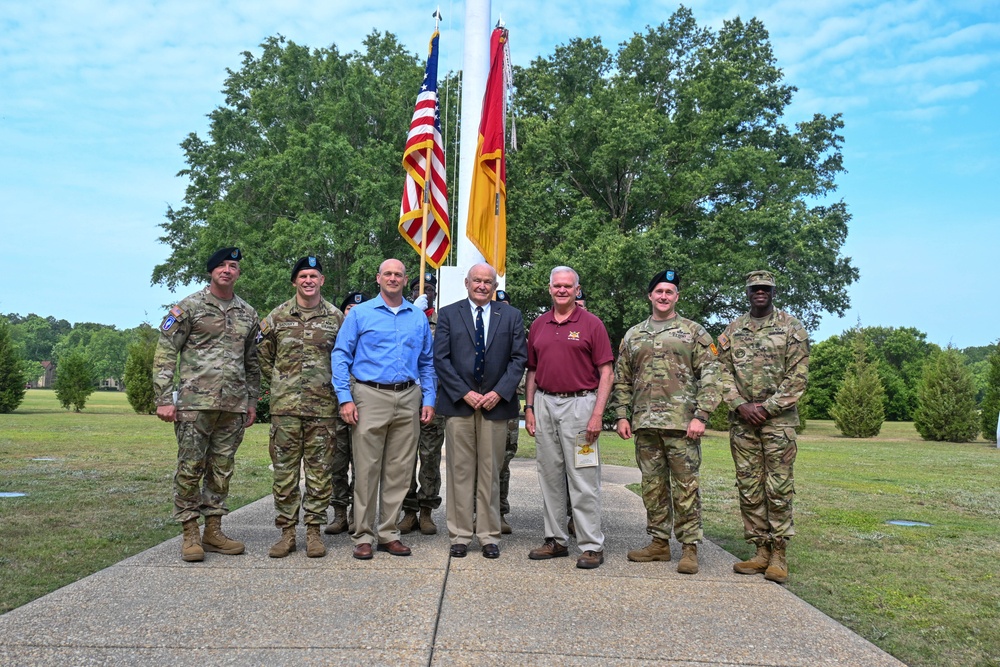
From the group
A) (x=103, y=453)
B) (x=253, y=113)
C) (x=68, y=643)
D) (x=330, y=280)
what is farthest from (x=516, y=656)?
(x=253, y=113)

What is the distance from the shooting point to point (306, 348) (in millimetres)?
5574

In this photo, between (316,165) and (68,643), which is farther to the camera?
(316,165)

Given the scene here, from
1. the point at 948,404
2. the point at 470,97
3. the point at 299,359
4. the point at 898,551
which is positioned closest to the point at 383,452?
the point at 299,359

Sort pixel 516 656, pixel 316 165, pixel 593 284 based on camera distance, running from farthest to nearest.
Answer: pixel 316 165
pixel 593 284
pixel 516 656

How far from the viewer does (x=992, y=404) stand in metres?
24.4

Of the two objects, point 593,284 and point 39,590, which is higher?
point 593,284

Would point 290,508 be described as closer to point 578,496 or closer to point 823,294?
point 578,496

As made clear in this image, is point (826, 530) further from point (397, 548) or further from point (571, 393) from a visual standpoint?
point (397, 548)

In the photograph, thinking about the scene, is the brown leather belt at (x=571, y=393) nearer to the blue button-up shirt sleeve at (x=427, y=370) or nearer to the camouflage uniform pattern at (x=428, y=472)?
the blue button-up shirt sleeve at (x=427, y=370)

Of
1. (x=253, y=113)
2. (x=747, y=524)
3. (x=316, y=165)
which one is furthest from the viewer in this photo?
(x=253, y=113)

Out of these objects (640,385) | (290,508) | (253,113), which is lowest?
(290,508)

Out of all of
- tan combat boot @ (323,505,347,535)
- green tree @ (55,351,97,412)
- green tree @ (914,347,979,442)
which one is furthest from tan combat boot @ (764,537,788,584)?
green tree @ (55,351,97,412)

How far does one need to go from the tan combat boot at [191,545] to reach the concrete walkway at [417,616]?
62mm

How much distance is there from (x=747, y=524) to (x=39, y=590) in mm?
4447
